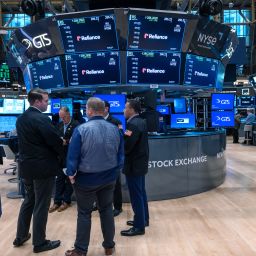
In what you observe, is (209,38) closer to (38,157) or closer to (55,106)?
(55,106)

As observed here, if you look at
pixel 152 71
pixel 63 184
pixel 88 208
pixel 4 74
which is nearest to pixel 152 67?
pixel 152 71

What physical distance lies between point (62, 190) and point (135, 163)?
1908 mm

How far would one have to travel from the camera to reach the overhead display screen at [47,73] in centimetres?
758

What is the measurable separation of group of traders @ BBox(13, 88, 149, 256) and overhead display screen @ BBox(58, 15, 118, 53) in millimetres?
2753

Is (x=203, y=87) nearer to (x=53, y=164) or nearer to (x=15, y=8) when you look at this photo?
(x=53, y=164)

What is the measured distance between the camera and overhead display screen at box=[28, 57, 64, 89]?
24.9ft

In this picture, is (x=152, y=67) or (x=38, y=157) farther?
(x=152, y=67)

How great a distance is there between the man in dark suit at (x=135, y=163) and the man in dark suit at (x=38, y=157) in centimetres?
87

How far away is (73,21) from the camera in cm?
709

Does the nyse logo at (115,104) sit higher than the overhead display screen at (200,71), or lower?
lower

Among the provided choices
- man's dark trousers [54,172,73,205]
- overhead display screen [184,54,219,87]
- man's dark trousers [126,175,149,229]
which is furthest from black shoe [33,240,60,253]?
overhead display screen [184,54,219,87]

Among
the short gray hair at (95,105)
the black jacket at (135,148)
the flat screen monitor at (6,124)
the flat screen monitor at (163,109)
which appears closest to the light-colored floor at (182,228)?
the black jacket at (135,148)

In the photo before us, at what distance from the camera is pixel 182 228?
4887mm

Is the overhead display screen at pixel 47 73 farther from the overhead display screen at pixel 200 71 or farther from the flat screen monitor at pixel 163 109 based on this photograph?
the flat screen monitor at pixel 163 109
